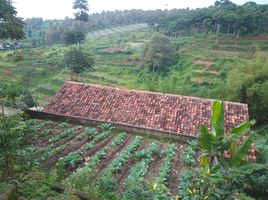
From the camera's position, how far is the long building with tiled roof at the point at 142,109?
1572 cm

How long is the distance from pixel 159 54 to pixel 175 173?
38.3 m

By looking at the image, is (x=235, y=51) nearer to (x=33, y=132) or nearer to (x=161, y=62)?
(x=161, y=62)

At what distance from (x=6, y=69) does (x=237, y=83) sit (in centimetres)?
3816

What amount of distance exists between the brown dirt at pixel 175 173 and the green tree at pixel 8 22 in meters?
9.34

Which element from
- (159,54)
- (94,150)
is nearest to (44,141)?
(94,150)

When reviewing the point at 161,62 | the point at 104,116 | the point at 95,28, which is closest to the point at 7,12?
the point at 104,116

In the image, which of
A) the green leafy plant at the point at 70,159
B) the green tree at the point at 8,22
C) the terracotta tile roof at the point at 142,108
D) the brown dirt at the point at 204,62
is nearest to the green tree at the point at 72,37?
the brown dirt at the point at 204,62

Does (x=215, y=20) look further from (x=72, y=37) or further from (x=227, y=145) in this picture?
(x=227, y=145)

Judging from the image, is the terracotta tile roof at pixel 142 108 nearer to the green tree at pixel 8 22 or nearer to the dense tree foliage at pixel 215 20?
the green tree at pixel 8 22

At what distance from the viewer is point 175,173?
462 inches

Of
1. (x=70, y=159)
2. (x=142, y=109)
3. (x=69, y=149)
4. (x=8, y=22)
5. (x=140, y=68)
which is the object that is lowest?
(x=140, y=68)

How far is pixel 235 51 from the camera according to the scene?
49750 mm

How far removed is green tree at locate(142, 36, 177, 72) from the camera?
49281 millimetres

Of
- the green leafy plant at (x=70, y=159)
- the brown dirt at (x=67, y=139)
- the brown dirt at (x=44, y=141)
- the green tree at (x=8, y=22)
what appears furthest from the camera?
the brown dirt at (x=67, y=139)
